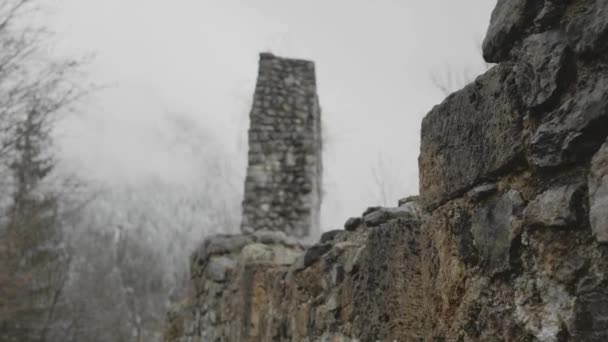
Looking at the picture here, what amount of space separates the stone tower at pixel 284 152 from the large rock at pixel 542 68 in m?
5.84

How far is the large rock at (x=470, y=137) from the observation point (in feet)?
4.15

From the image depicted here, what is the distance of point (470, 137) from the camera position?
4.58ft

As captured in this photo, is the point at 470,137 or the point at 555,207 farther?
the point at 470,137

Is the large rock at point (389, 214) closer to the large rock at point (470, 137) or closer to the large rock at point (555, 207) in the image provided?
the large rock at point (470, 137)

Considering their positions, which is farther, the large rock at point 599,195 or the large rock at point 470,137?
the large rock at point 470,137

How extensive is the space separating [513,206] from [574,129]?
23 centimetres

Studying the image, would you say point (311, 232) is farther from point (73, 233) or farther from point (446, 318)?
point (73, 233)

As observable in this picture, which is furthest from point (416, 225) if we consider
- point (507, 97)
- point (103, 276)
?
point (103, 276)

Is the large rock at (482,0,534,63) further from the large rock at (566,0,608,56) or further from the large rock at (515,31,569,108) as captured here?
the large rock at (566,0,608,56)

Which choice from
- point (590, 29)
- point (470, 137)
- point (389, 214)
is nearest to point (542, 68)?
point (590, 29)

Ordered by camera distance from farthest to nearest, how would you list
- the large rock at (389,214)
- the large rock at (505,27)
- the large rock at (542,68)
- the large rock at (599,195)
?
the large rock at (389,214) → the large rock at (505,27) → the large rock at (542,68) → the large rock at (599,195)

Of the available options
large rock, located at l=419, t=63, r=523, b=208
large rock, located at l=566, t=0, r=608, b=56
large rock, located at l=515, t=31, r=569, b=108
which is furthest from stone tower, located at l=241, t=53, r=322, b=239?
large rock, located at l=566, t=0, r=608, b=56

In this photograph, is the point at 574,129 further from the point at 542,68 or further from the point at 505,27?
the point at 505,27

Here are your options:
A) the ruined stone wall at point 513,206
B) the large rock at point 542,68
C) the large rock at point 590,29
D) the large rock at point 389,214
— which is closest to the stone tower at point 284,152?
the large rock at point 389,214
